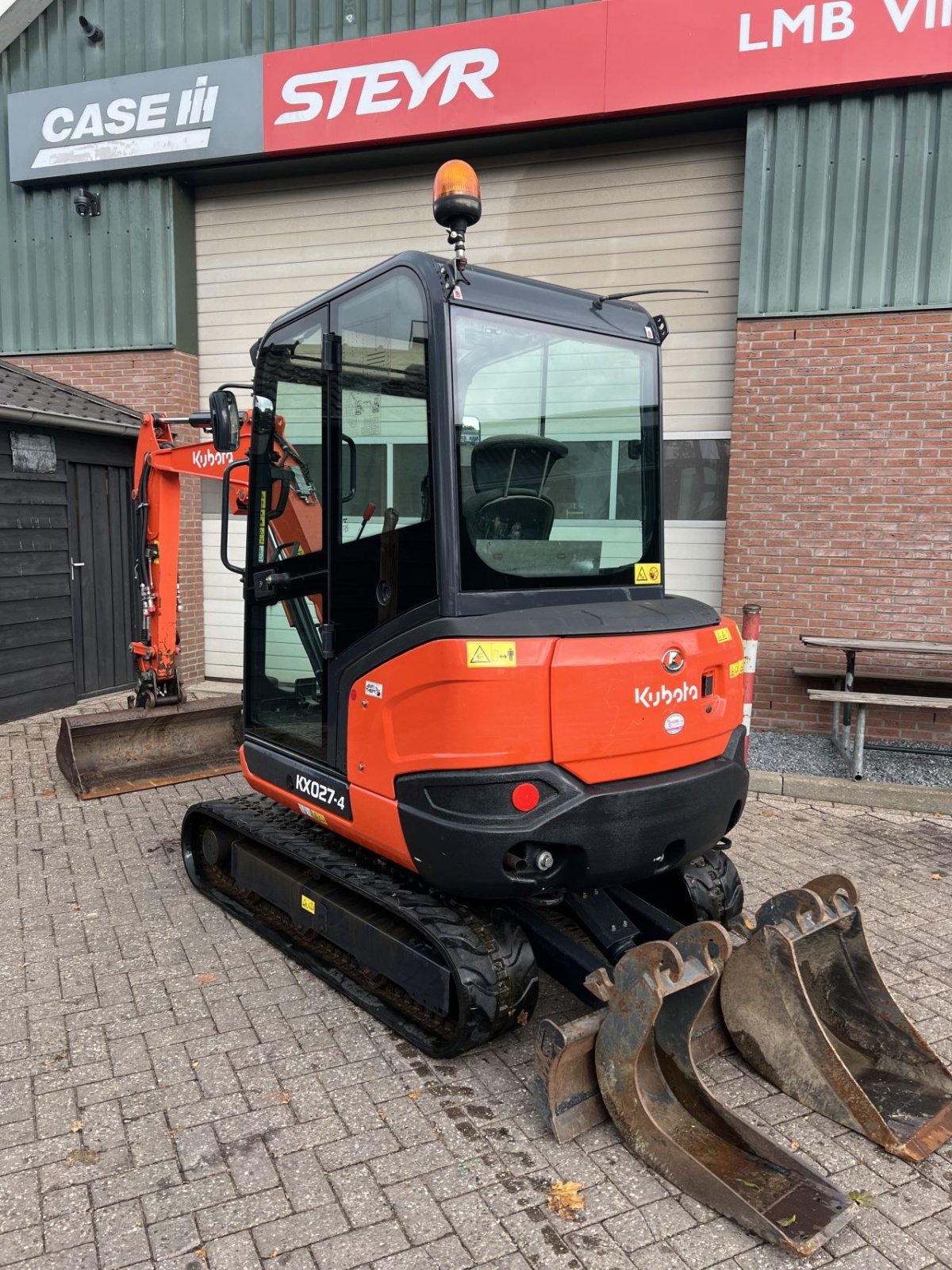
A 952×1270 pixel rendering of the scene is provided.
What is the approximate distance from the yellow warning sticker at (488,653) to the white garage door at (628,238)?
5.45 m

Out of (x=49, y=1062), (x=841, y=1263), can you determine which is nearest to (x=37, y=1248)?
(x=49, y=1062)

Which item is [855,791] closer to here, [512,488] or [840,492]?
[840,492]

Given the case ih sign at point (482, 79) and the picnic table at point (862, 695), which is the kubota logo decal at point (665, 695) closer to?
the picnic table at point (862, 695)

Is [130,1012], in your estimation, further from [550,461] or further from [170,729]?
[170,729]

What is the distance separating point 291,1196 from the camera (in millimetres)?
2400

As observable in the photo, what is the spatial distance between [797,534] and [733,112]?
11.6 ft

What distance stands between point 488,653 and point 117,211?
840 cm

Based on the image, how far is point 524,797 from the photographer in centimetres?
276

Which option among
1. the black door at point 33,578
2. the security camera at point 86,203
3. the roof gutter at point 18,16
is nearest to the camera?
the black door at point 33,578

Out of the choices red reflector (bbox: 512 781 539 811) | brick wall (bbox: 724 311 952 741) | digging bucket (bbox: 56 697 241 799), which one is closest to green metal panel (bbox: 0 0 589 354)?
digging bucket (bbox: 56 697 241 799)

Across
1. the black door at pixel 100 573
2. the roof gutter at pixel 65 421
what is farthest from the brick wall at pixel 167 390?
the black door at pixel 100 573

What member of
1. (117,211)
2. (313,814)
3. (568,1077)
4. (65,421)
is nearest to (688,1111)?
(568,1077)

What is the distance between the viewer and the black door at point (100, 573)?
8555 mm

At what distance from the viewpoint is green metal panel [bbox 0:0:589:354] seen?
8117mm
